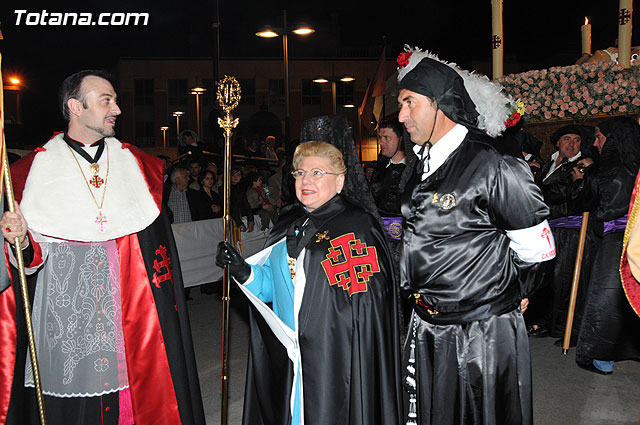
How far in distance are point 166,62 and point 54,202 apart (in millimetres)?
39752

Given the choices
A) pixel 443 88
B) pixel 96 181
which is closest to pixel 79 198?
pixel 96 181

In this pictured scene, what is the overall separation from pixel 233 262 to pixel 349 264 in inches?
26.9

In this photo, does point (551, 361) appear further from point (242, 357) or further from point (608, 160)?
point (242, 357)

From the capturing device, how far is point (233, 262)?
12.3 ft

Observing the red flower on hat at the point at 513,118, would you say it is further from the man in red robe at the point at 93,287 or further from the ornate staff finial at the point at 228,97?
the man in red robe at the point at 93,287

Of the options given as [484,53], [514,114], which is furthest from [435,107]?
[484,53]

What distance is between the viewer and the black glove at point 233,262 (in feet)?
12.2

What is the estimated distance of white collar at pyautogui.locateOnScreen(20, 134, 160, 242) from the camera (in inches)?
147

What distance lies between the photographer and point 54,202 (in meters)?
3.77

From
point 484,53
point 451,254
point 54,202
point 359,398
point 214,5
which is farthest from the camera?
point 484,53

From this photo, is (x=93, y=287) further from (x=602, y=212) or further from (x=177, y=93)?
(x=177, y=93)

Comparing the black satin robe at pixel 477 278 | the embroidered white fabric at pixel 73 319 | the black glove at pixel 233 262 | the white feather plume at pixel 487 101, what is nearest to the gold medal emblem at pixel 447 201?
the black satin robe at pixel 477 278

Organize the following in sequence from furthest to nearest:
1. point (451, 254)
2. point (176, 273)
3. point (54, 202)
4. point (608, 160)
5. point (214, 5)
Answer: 1. point (214, 5)
2. point (608, 160)
3. point (176, 273)
4. point (54, 202)
5. point (451, 254)

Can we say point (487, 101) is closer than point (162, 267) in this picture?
Yes
